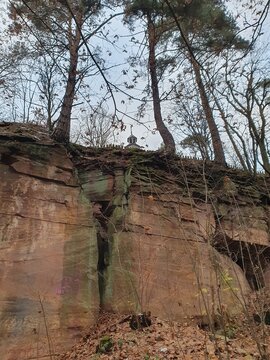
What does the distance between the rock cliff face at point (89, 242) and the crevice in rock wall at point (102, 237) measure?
→ 2 centimetres

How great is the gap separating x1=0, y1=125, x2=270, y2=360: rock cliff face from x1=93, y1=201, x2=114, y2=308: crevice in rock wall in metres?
0.02

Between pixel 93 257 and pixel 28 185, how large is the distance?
1.61 meters

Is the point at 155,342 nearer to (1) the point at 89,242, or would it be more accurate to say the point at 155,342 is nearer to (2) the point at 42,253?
(1) the point at 89,242

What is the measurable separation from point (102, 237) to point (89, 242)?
36cm

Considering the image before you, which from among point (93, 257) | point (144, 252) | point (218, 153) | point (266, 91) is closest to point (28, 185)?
point (93, 257)

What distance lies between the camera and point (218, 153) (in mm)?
10062

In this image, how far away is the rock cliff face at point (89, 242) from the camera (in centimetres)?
548

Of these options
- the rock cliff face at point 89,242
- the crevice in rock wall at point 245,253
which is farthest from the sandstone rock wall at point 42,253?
the crevice in rock wall at point 245,253

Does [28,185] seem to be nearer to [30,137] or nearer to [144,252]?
[30,137]

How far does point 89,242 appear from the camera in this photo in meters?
6.36

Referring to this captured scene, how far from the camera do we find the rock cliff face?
548cm

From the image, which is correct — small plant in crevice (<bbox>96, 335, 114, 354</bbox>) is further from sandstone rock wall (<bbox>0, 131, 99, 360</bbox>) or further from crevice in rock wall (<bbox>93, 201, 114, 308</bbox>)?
crevice in rock wall (<bbox>93, 201, 114, 308</bbox>)

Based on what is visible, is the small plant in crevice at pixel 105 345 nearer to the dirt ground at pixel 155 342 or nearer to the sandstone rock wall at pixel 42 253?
the dirt ground at pixel 155 342

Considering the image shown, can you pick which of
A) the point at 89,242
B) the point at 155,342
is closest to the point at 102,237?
the point at 89,242
